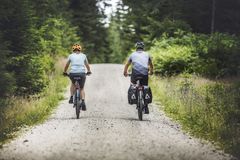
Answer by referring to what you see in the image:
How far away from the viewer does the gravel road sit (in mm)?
10781

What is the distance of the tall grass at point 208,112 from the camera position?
41.1 ft

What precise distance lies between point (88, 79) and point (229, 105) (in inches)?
584

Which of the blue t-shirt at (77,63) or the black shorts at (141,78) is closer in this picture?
the black shorts at (141,78)

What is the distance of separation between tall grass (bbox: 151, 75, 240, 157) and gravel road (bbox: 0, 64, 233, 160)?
39 cm

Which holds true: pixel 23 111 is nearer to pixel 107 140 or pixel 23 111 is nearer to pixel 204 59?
pixel 107 140

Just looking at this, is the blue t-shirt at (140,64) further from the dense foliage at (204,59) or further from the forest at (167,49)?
the dense foliage at (204,59)

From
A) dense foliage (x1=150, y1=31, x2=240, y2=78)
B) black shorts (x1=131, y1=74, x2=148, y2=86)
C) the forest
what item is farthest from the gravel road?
dense foliage (x1=150, y1=31, x2=240, y2=78)

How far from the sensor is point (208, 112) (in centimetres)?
1464

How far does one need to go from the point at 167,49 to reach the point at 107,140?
2011 cm

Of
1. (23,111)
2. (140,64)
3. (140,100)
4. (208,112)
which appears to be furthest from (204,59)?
(208,112)

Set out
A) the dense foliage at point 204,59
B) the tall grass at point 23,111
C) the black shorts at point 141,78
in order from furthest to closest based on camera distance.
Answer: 1. the dense foliage at point 204,59
2. the black shorts at point 141,78
3. the tall grass at point 23,111

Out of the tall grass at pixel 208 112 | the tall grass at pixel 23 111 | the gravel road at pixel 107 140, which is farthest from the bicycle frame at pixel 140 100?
the tall grass at pixel 23 111

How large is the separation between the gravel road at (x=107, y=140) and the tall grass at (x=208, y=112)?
1.29 ft

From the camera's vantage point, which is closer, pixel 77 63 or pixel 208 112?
pixel 208 112
